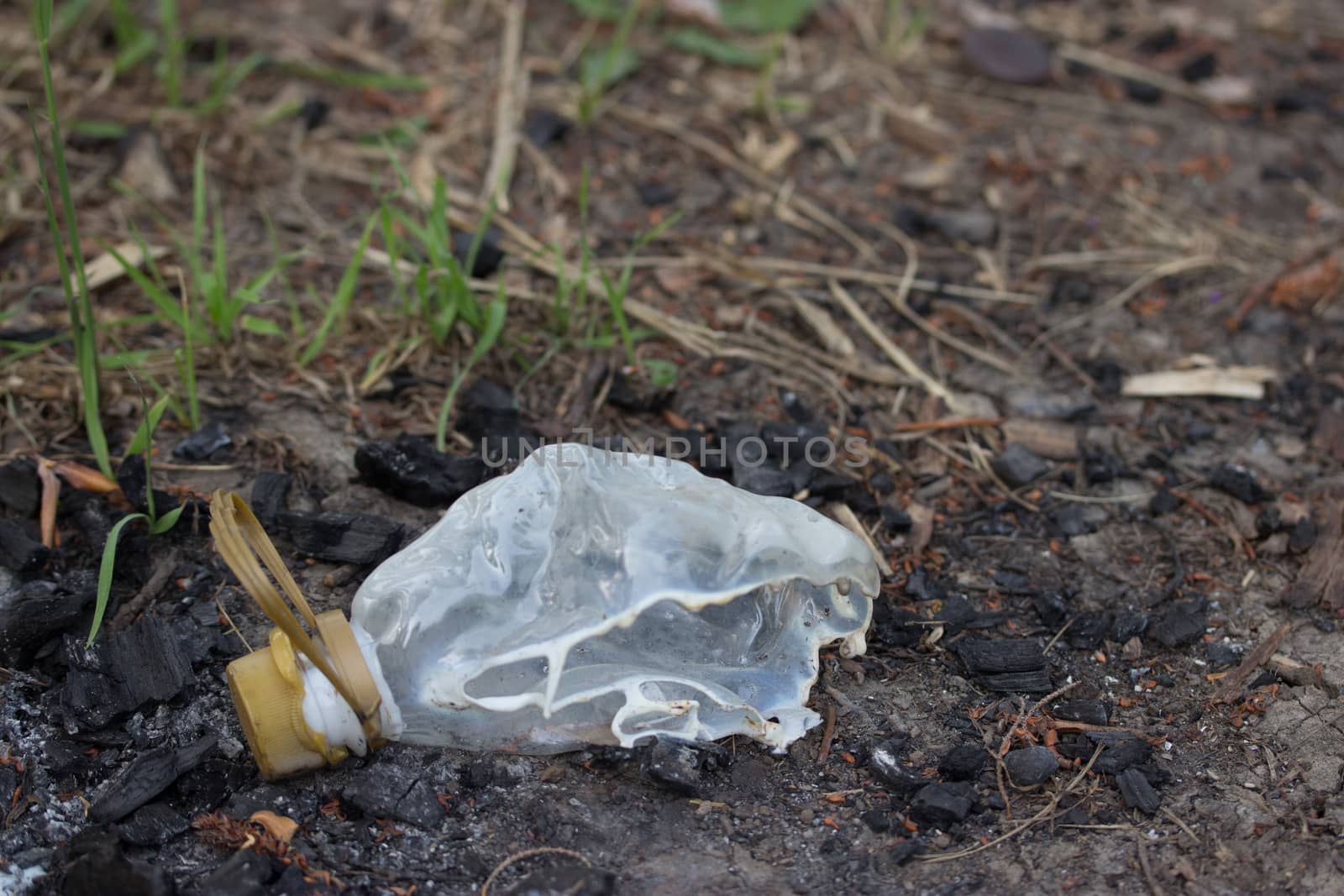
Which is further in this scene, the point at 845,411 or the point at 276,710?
the point at 845,411

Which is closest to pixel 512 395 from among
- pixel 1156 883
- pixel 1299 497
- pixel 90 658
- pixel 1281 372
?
pixel 90 658

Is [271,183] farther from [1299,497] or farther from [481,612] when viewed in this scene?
[1299,497]

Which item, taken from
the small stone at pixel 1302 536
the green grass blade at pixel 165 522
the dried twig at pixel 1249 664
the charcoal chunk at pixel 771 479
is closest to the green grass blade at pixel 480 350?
the green grass blade at pixel 165 522

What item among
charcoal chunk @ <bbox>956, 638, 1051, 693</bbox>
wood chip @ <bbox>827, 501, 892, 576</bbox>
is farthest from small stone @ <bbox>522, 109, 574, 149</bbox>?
charcoal chunk @ <bbox>956, 638, 1051, 693</bbox>

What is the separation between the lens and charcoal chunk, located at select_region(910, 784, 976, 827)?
7.39 ft

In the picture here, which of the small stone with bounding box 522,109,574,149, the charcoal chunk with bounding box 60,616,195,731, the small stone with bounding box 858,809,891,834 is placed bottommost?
the small stone with bounding box 858,809,891,834

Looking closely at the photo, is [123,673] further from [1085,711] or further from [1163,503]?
[1163,503]

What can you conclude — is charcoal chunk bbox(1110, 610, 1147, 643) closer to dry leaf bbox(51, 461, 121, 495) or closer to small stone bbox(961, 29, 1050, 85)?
dry leaf bbox(51, 461, 121, 495)

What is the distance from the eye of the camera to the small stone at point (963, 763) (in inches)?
92.6

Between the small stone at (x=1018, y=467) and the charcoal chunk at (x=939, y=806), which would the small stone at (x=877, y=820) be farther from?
the small stone at (x=1018, y=467)

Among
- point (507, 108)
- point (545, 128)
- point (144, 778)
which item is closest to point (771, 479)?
point (144, 778)

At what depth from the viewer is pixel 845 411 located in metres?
3.30

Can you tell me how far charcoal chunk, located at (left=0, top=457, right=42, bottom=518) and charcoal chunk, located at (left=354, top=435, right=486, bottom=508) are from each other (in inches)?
28.8

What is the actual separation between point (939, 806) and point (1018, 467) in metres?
1.19
